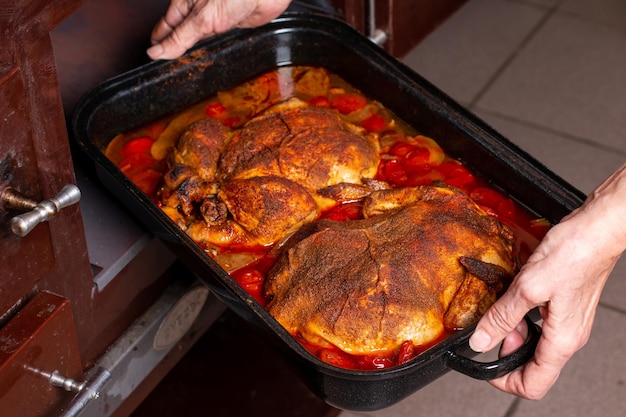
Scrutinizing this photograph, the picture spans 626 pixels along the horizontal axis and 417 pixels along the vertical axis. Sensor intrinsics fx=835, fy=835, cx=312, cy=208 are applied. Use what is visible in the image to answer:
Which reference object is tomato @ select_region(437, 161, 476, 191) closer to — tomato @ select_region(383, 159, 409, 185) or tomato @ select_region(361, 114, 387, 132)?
tomato @ select_region(383, 159, 409, 185)

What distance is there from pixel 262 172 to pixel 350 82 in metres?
0.54

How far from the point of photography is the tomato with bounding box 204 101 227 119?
2.40m

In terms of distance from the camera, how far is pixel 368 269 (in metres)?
1.78

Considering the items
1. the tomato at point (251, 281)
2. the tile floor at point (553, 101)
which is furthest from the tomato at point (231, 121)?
the tile floor at point (553, 101)

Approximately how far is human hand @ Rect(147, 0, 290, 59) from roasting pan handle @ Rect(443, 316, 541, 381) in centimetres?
117

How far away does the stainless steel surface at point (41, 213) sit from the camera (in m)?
1.38

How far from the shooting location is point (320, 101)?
7.90 feet

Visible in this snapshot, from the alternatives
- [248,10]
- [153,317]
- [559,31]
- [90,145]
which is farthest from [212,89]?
[559,31]

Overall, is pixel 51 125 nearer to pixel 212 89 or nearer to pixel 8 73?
pixel 8 73

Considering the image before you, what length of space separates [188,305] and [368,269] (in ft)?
2.60

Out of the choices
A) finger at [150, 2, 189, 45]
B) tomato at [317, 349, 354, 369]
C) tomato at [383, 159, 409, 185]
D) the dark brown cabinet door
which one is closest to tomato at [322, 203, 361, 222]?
tomato at [383, 159, 409, 185]

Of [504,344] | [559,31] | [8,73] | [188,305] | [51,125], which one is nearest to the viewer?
[8,73]

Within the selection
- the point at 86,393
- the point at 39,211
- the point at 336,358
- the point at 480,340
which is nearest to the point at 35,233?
the point at 39,211

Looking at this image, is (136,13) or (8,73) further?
(136,13)
